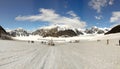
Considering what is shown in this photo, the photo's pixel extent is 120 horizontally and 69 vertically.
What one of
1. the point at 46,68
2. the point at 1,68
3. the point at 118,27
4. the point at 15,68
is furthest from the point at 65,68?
the point at 118,27

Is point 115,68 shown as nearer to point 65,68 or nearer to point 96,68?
point 96,68

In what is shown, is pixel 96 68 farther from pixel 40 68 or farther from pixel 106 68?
pixel 40 68

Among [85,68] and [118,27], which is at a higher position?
[118,27]

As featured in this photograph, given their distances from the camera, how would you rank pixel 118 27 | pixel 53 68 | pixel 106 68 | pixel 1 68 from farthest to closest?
1. pixel 118 27
2. pixel 106 68
3. pixel 53 68
4. pixel 1 68

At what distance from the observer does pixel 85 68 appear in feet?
39.9

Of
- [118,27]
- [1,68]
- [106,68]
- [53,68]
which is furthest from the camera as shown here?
[118,27]

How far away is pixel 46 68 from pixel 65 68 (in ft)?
4.16

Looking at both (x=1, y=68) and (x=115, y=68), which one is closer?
(x=1, y=68)

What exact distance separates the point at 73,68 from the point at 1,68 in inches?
178

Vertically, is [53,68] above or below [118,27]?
below

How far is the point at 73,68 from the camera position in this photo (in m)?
11.9

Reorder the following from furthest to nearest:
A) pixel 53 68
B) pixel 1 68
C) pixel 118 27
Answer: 1. pixel 118 27
2. pixel 53 68
3. pixel 1 68

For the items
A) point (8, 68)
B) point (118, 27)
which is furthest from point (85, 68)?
point (118, 27)

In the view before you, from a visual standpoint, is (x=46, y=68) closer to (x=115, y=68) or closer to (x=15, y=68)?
(x=15, y=68)
